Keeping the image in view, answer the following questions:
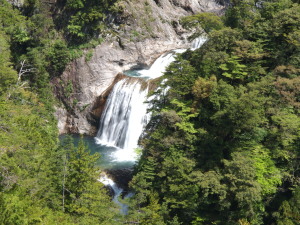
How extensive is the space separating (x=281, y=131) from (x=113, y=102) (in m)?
19.8

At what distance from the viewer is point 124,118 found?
96.3 ft

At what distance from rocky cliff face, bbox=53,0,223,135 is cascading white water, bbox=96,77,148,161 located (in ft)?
5.62

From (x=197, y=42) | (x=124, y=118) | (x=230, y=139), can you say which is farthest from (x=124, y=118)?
(x=197, y=42)

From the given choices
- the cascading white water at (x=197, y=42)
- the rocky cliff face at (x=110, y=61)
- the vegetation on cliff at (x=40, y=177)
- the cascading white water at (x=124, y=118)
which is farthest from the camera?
the cascading white water at (x=197, y=42)

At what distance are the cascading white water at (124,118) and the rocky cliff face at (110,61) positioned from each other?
1712mm

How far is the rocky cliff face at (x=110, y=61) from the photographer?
33.0 meters

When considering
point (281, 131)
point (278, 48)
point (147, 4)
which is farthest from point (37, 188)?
point (147, 4)

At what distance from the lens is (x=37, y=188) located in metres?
11.2

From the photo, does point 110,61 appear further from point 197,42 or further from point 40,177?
point 40,177

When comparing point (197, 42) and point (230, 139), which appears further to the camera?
point (197, 42)

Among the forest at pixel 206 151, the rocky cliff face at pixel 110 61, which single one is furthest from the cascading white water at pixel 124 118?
the forest at pixel 206 151

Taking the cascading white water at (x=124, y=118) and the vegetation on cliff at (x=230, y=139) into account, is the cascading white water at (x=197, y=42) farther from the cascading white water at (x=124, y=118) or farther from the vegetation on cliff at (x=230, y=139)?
the vegetation on cliff at (x=230, y=139)

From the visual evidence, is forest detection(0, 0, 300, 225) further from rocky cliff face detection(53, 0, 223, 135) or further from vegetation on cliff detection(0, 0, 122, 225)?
rocky cliff face detection(53, 0, 223, 135)

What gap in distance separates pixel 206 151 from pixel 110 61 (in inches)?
841
